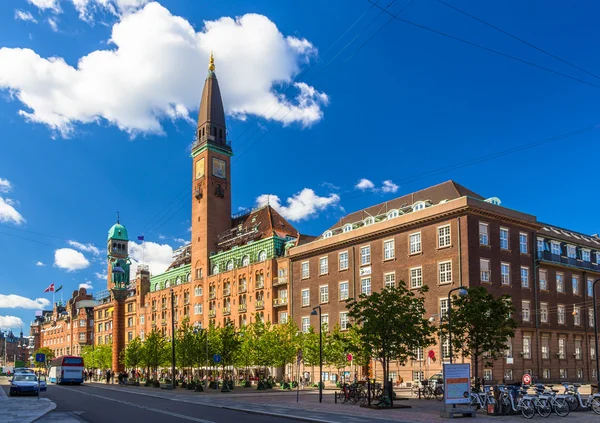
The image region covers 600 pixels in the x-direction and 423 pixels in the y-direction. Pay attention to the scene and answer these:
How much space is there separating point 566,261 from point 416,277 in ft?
55.0

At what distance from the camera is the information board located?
2709 cm

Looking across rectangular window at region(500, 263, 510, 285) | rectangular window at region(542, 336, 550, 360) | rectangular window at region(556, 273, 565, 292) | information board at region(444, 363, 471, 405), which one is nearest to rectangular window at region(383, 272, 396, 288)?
rectangular window at region(500, 263, 510, 285)

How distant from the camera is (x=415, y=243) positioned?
193 feet

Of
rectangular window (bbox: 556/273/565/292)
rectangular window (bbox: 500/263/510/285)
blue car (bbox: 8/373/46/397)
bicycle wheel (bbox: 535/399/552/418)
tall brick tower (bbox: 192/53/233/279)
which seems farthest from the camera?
tall brick tower (bbox: 192/53/233/279)

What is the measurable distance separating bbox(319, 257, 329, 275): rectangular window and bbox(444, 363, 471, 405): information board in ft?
140

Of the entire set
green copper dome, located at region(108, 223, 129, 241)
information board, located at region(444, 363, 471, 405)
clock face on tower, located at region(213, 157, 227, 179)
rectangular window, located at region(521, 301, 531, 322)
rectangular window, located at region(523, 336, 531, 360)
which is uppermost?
clock face on tower, located at region(213, 157, 227, 179)

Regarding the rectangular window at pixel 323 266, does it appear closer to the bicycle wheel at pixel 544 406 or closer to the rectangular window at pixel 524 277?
the rectangular window at pixel 524 277

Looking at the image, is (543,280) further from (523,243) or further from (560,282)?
(523,243)

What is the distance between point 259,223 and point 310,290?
2253 cm

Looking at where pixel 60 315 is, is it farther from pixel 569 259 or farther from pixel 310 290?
pixel 569 259

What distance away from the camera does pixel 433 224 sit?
5738 centimetres

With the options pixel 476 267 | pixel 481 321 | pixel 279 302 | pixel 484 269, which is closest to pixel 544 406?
pixel 481 321

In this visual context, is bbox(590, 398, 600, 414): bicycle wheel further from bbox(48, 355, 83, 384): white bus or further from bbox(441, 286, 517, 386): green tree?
bbox(48, 355, 83, 384): white bus

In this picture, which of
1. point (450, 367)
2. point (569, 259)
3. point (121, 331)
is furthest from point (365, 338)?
point (121, 331)
